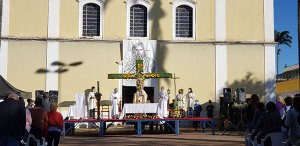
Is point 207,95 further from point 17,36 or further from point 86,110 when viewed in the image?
point 17,36

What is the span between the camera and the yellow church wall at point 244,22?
28562 mm

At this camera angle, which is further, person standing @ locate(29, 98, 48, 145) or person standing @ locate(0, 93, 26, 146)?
person standing @ locate(29, 98, 48, 145)

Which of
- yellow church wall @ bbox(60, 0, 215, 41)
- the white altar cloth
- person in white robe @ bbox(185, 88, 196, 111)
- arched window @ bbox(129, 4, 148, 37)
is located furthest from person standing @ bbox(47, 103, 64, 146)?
arched window @ bbox(129, 4, 148, 37)

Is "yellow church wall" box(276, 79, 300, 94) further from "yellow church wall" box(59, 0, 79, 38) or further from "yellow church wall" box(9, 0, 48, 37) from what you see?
"yellow church wall" box(9, 0, 48, 37)

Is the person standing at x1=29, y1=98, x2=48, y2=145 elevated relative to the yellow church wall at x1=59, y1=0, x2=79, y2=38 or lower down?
lower down

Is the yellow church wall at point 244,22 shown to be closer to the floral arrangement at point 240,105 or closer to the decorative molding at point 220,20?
the decorative molding at point 220,20

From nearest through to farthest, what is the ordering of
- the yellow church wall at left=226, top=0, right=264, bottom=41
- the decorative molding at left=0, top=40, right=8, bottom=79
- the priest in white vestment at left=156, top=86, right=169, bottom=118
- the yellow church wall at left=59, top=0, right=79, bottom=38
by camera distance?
the priest in white vestment at left=156, top=86, right=169, bottom=118 → the decorative molding at left=0, top=40, right=8, bottom=79 → the yellow church wall at left=59, top=0, right=79, bottom=38 → the yellow church wall at left=226, top=0, right=264, bottom=41

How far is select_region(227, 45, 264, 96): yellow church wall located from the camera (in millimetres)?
28391

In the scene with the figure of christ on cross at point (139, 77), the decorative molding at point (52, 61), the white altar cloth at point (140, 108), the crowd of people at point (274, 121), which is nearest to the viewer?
the crowd of people at point (274, 121)

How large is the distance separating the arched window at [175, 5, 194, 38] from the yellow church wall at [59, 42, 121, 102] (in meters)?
3.59

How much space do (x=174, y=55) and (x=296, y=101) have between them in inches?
727

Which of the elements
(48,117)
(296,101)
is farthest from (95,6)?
(296,101)

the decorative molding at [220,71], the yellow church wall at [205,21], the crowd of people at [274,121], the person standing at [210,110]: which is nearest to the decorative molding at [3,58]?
the yellow church wall at [205,21]

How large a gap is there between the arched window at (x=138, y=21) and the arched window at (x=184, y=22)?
5.93 feet
